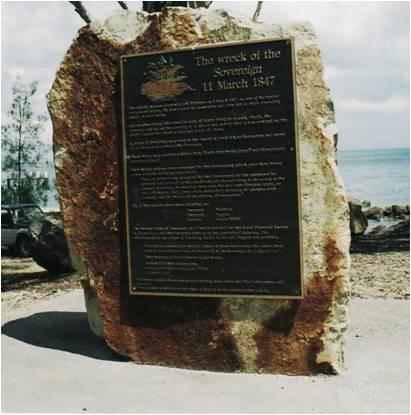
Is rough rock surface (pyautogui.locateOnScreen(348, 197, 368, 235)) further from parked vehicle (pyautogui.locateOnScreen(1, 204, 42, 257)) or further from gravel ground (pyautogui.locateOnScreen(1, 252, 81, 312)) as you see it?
parked vehicle (pyautogui.locateOnScreen(1, 204, 42, 257))

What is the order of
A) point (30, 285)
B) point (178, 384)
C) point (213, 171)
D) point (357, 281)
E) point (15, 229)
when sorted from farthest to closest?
point (15, 229) < point (30, 285) < point (357, 281) < point (213, 171) < point (178, 384)

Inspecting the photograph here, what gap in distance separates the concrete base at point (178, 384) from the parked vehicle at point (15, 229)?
10592mm

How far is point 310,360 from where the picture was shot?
205 inches

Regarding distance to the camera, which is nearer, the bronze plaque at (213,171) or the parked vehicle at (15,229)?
the bronze plaque at (213,171)

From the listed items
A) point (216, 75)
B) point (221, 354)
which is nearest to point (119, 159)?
point (216, 75)

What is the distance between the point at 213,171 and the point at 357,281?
198 inches

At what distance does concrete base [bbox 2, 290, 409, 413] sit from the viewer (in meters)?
4.70

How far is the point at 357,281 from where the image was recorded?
9508mm

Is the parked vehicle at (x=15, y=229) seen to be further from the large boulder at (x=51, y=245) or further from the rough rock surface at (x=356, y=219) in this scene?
the rough rock surface at (x=356, y=219)

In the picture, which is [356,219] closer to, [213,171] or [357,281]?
[357,281]

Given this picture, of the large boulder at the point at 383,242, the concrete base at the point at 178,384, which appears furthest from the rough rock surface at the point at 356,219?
the concrete base at the point at 178,384

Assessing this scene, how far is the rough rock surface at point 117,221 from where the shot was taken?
5.11 m

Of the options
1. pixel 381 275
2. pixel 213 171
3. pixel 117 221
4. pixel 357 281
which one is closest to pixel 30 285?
pixel 357 281

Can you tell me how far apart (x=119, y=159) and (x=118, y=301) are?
1.33 metres
